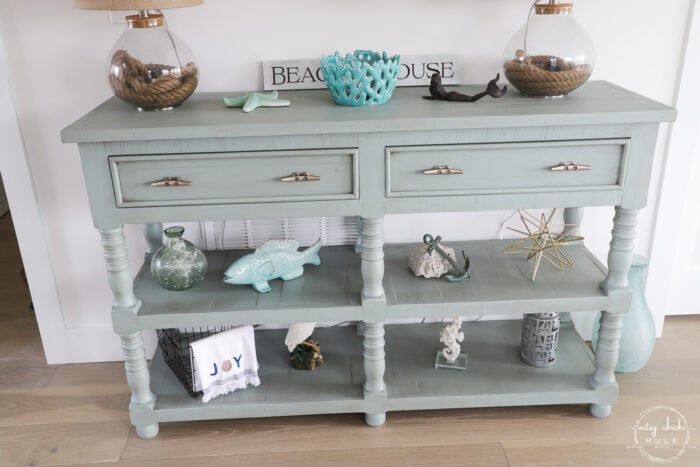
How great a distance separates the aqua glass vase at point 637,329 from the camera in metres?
2.14

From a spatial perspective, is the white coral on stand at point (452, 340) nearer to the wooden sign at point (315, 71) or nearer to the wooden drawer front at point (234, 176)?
the wooden drawer front at point (234, 176)

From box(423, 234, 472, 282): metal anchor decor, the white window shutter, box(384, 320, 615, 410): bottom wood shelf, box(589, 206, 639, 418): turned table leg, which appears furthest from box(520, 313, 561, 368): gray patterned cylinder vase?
the white window shutter

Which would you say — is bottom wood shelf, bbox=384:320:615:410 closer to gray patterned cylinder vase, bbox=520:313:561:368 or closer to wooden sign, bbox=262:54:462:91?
gray patterned cylinder vase, bbox=520:313:561:368

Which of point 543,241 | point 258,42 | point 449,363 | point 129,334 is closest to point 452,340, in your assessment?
point 449,363

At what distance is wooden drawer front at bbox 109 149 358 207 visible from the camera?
5.42 ft

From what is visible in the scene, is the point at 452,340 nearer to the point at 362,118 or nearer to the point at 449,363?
the point at 449,363

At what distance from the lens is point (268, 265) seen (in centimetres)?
193

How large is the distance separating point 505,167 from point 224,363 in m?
1.02

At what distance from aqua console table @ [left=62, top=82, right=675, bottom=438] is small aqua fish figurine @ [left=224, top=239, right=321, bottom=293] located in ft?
0.16

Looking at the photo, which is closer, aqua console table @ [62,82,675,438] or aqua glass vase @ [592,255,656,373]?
aqua console table @ [62,82,675,438]

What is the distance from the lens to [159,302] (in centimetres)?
188

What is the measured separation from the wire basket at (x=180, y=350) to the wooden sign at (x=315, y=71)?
82 cm

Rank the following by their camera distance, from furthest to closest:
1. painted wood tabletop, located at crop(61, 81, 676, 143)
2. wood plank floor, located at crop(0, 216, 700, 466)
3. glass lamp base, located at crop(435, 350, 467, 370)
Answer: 1. glass lamp base, located at crop(435, 350, 467, 370)
2. wood plank floor, located at crop(0, 216, 700, 466)
3. painted wood tabletop, located at crop(61, 81, 676, 143)

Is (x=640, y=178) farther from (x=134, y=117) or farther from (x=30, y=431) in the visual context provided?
(x=30, y=431)
